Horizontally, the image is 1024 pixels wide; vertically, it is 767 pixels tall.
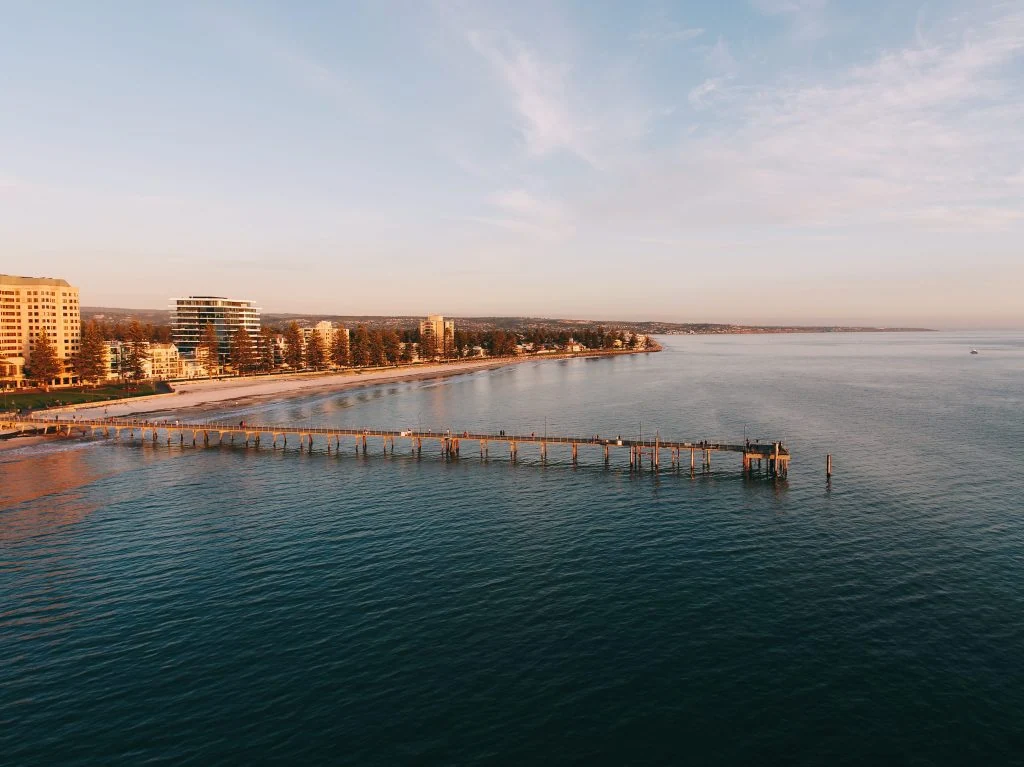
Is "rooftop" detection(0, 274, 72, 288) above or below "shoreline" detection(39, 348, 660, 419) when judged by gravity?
above

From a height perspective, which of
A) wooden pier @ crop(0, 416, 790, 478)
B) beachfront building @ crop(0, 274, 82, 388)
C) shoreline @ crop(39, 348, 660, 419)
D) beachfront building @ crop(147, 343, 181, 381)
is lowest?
wooden pier @ crop(0, 416, 790, 478)

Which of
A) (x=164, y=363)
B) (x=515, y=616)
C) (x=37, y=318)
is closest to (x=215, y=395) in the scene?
(x=164, y=363)

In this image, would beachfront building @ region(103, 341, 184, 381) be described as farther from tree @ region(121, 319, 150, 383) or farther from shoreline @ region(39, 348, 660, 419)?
shoreline @ region(39, 348, 660, 419)

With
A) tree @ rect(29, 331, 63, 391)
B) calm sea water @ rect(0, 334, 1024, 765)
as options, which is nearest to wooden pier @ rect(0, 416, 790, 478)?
calm sea water @ rect(0, 334, 1024, 765)

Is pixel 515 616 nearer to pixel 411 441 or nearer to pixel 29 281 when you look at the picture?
pixel 411 441

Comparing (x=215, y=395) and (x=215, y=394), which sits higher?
(x=215, y=394)

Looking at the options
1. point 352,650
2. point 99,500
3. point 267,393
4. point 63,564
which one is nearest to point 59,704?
point 352,650

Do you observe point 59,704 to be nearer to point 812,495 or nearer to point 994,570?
point 994,570
